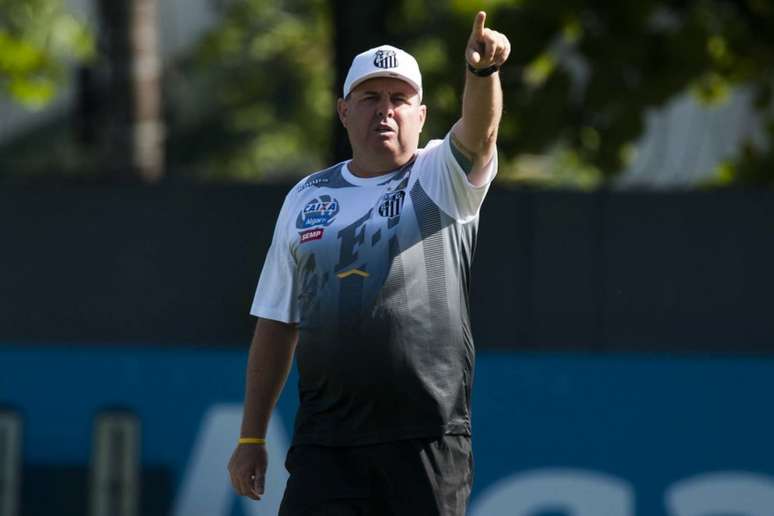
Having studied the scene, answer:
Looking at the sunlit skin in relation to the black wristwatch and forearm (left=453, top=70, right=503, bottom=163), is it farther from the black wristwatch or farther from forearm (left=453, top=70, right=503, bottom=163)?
the black wristwatch

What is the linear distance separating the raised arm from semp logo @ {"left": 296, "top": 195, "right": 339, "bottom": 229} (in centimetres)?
41

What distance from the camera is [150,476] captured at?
6.86 m

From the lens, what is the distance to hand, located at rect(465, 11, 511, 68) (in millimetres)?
3822

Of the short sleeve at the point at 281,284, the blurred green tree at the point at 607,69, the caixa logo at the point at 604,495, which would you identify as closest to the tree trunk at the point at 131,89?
the blurred green tree at the point at 607,69

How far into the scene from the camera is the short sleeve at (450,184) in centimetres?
407

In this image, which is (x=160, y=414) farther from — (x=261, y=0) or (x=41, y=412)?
(x=261, y=0)

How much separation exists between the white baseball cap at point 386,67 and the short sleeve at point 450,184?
213 mm

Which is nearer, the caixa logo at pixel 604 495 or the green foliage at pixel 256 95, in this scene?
the caixa logo at pixel 604 495

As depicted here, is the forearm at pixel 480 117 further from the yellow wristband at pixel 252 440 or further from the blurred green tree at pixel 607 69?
the blurred green tree at pixel 607 69

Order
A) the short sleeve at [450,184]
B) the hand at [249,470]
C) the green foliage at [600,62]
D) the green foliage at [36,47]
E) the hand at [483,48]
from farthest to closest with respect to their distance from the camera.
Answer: the green foliage at [36,47] → the green foliage at [600,62] → the hand at [249,470] → the short sleeve at [450,184] → the hand at [483,48]

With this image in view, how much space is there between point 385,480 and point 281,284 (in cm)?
65

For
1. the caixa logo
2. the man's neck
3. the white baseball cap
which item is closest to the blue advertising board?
the caixa logo

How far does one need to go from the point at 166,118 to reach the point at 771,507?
20776 millimetres

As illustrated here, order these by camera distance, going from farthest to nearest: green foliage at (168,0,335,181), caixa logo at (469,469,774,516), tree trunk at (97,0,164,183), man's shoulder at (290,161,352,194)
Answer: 1. green foliage at (168,0,335,181)
2. tree trunk at (97,0,164,183)
3. caixa logo at (469,469,774,516)
4. man's shoulder at (290,161,352,194)
